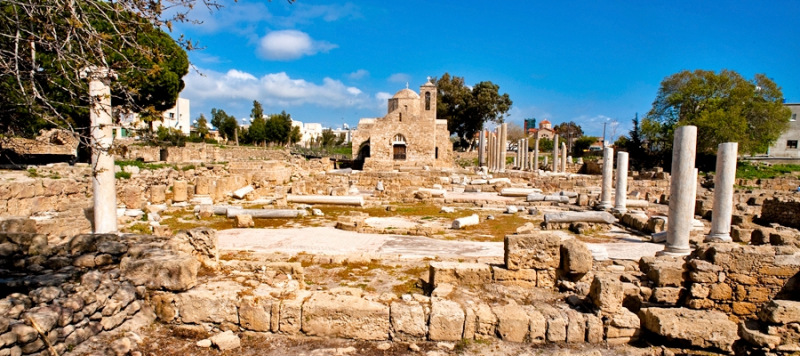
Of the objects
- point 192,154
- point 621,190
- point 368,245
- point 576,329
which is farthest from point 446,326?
point 192,154


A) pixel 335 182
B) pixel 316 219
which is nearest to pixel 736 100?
pixel 335 182

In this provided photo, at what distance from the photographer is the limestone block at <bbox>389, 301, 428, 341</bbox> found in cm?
475

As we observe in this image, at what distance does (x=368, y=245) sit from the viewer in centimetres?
963

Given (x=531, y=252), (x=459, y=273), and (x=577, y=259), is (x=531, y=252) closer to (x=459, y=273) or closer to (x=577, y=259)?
(x=577, y=259)

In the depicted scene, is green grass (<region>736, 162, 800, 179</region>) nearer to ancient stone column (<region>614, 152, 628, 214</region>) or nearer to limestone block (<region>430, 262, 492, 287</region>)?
ancient stone column (<region>614, 152, 628, 214</region>)

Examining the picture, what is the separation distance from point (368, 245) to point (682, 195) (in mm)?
6527

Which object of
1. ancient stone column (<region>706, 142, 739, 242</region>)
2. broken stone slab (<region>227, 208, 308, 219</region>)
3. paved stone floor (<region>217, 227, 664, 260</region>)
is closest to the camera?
paved stone floor (<region>217, 227, 664, 260</region>)

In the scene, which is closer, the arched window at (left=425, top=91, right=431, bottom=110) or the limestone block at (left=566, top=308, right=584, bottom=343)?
the limestone block at (left=566, top=308, right=584, bottom=343)

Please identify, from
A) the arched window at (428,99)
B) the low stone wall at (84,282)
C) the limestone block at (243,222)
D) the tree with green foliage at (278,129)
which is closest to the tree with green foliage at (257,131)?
the tree with green foliage at (278,129)

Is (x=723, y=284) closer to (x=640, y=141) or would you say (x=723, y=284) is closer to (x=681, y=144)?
(x=681, y=144)

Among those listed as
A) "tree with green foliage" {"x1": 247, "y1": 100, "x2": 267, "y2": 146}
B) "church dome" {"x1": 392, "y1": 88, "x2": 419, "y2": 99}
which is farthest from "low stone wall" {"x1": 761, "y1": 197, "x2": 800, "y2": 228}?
"tree with green foliage" {"x1": 247, "y1": 100, "x2": 267, "y2": 146}

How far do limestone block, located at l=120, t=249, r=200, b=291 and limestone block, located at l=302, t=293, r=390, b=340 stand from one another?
59.3 inches

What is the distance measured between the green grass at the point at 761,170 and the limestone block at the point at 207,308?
43.2 meters

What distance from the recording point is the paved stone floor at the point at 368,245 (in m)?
8.95
